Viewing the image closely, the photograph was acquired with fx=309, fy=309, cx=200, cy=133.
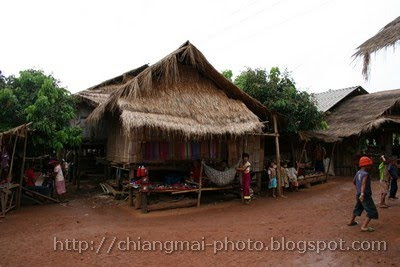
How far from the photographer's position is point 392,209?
880 centimetres

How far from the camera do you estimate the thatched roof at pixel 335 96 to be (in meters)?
21.2

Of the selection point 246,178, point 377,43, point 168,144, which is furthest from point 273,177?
point 377,43

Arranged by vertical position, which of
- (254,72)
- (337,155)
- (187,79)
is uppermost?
(254,72)

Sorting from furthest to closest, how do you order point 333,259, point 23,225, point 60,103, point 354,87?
point 354,87 → point 60,103 → point 23,225 → point 333,259

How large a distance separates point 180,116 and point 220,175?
2.40m

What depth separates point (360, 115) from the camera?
1833 cm

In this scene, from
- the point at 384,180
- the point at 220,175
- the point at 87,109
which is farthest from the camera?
the point at 87,109

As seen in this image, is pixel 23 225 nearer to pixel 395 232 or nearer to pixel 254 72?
pixel 395 232

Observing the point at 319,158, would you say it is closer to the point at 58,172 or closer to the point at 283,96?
the point at 283,96

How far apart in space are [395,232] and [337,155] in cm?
1328

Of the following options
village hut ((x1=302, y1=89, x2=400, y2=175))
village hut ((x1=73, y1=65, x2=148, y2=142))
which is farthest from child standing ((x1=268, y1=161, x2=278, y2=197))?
village hut ((x1=73, y1=65, x2=148, y2=142))

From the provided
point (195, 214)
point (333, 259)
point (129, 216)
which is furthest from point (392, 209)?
point (129, 216)

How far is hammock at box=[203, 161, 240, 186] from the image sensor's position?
10.3m

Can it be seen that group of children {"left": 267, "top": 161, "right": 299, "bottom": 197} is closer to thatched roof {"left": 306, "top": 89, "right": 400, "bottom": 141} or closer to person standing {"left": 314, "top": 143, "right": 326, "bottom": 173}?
thatched roof {"left": 306, "top": 89, "right": 400, "bottom": 141}
